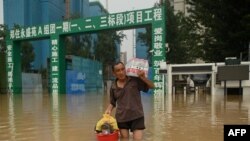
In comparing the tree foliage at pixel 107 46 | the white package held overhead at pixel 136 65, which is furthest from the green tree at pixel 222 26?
the tree foliage at pixel 107 46

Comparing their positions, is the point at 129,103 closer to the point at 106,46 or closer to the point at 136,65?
the point at 136,65

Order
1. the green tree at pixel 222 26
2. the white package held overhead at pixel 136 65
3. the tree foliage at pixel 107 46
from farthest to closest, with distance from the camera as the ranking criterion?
the tree foliage at pixel 107 46 → the green tree at pixel 222 26 → the white package held overhead at pixel 136 65

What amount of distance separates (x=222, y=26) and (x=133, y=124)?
51.9 ft

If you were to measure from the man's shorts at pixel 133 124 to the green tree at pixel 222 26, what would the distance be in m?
13.9

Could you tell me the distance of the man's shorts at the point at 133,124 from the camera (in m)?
5.88

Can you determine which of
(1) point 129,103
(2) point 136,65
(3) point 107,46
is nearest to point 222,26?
(1) point 129,103

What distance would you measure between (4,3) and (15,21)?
247 centimetres

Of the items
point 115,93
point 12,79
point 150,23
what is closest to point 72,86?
point 12,79

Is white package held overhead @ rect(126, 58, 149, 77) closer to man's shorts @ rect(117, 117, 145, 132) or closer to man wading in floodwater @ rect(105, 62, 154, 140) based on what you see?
man wading in floodwater @ rect(105, 62, 154, 140)

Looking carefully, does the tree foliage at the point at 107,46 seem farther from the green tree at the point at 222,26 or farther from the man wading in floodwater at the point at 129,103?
the man wading in floodwater at the point at 129,103

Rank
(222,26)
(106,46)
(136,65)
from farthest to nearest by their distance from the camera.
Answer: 1. (106,46)
2. (222,26)
3. (136,65)

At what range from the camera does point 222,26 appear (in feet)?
67.8

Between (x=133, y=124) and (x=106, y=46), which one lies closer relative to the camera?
(x=133, y=124)

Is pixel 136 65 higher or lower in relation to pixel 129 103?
higher
